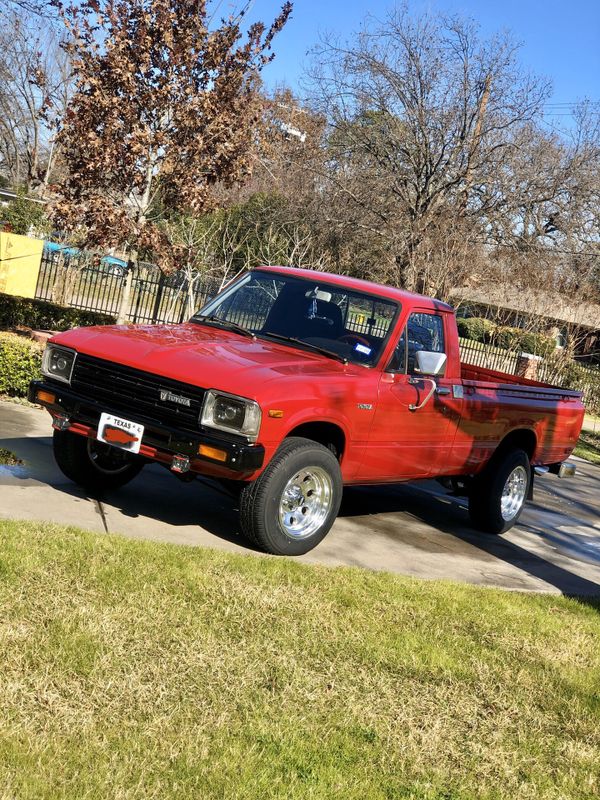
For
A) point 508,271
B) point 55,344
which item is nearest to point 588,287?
point 508,271

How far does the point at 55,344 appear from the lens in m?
6.51

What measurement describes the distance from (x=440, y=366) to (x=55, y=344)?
288cm

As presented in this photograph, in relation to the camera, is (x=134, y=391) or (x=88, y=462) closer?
(x=134, y=391)

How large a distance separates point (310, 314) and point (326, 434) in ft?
3.77

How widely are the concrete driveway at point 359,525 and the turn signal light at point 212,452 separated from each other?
2.32 feet

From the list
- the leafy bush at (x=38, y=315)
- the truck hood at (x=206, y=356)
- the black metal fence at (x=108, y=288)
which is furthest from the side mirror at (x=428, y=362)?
the black metal fence at (x=108, y=288)

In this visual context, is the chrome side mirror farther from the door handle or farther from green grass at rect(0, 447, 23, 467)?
green grass at rect(0, 447, 23, 467)

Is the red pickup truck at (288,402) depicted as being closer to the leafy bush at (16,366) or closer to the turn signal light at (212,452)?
the turn signal light at (212,452)

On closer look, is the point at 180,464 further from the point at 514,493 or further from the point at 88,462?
the point at 514,493

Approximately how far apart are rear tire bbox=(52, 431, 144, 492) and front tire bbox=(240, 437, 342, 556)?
1193 mm

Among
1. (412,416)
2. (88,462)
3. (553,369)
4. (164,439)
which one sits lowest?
(88,462)

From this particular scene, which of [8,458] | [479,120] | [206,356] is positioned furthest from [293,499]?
[479,120]

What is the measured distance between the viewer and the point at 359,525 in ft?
25.4

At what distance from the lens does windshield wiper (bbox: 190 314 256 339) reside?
7074 mm
